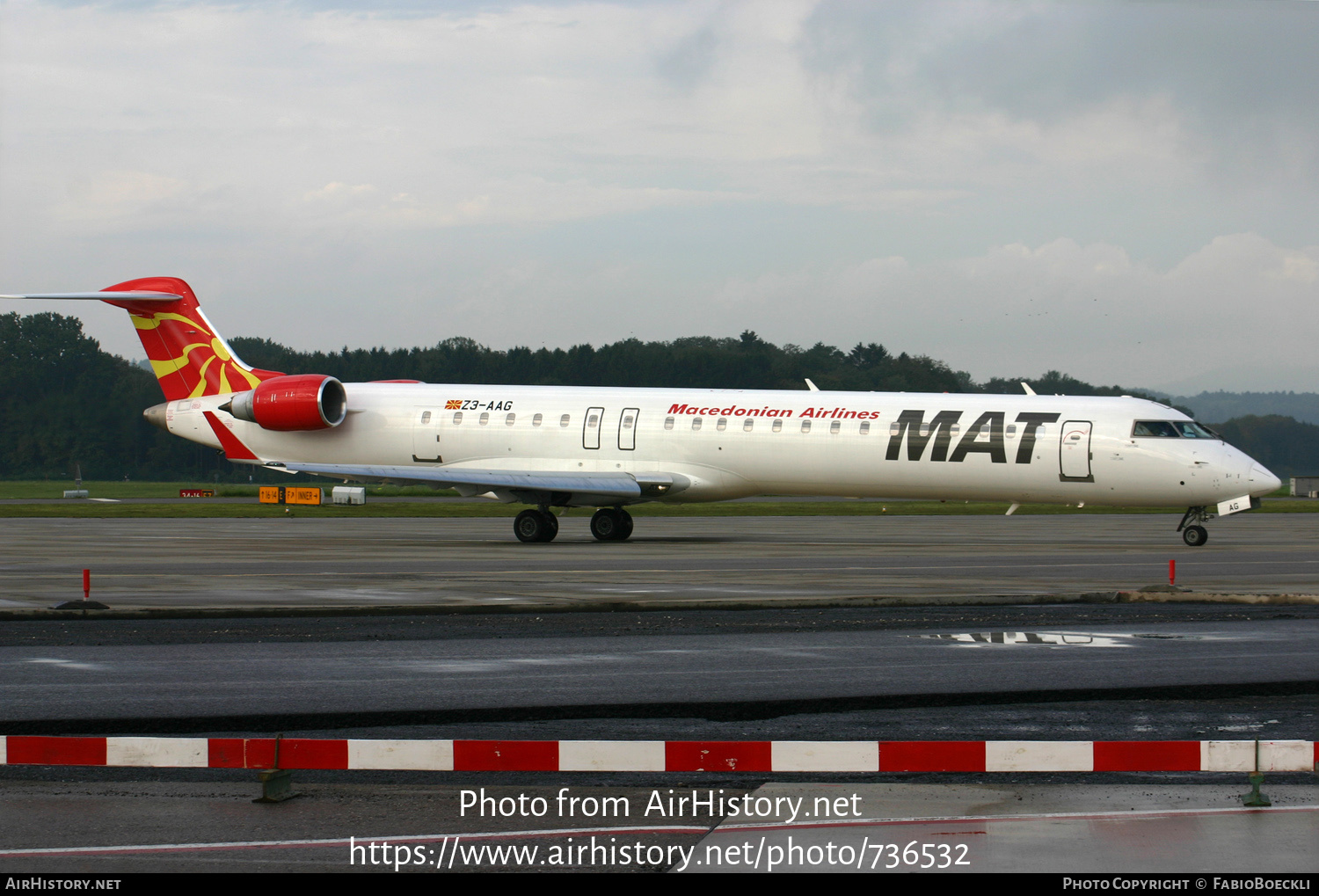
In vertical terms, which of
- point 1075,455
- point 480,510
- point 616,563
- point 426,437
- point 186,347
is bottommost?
point 480,510

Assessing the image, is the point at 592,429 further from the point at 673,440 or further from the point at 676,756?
the point at 676,756

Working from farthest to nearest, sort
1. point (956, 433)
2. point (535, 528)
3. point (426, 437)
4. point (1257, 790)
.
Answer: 1. point (426, 437)
2. point (535, 528)
3. point (956, 433)
4. point (1257, 790)

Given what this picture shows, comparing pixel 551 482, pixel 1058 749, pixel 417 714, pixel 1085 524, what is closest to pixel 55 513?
pixel 551 482

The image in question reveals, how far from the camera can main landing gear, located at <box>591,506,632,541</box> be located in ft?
98.8

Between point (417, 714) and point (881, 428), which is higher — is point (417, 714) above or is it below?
below

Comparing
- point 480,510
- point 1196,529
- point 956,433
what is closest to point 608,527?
point 956,433

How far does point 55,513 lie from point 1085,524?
34794 millimetres

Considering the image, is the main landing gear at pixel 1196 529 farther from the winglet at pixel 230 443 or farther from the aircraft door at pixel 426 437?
the winglet at pixel 230 443

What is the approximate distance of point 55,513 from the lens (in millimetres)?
45938

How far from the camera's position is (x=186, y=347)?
35.1 meters

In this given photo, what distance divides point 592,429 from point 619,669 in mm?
19385

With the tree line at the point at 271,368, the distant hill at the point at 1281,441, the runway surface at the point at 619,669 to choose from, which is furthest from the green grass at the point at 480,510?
the distant hill at the point at 1281,441

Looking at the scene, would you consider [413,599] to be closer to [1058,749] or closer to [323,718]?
[323,718]

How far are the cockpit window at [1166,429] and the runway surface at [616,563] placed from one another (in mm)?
2362
